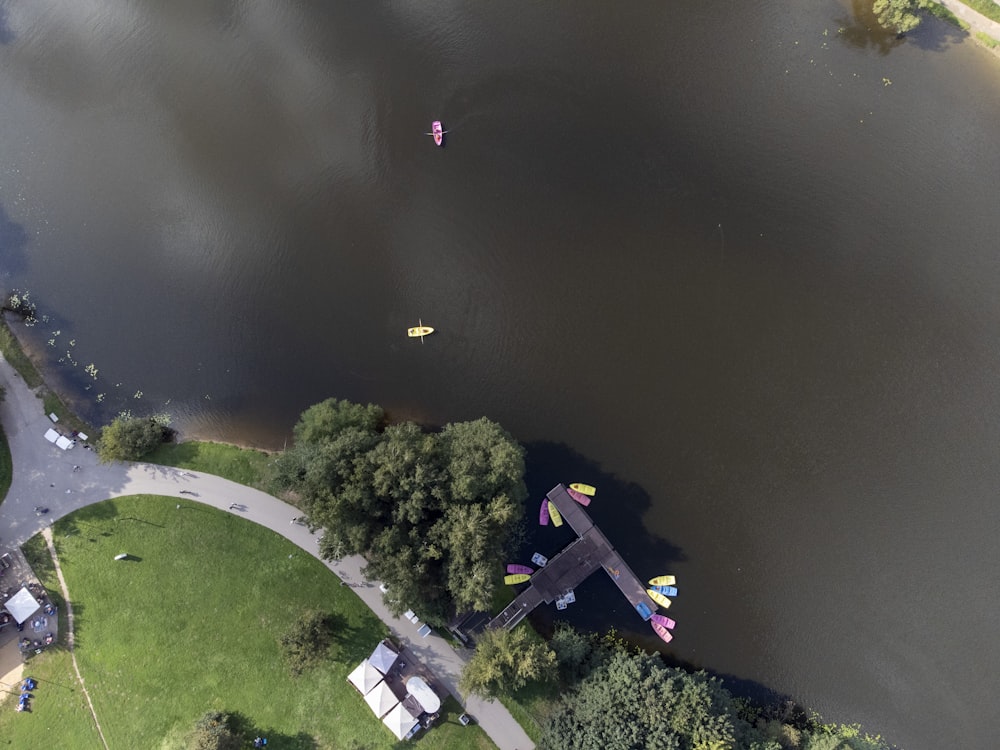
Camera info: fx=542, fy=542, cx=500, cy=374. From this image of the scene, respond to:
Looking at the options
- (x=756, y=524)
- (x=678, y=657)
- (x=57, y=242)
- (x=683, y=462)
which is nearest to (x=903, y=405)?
(x=756, y=524)

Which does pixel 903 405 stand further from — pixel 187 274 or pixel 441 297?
pixel 187 274

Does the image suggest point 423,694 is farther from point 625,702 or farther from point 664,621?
point 664,621

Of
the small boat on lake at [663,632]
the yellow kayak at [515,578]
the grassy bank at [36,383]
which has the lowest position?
the grassy bank at [36,383]

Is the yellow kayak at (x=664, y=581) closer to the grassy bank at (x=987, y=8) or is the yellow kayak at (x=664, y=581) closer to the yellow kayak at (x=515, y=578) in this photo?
the yellow kayak at (x=515, y=578)

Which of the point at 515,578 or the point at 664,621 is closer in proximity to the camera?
the point at 664,621

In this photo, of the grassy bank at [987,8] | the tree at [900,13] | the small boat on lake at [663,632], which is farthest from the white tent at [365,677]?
the grassy bank at [987,8]

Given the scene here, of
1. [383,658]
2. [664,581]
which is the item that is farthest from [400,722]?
[664,581]
